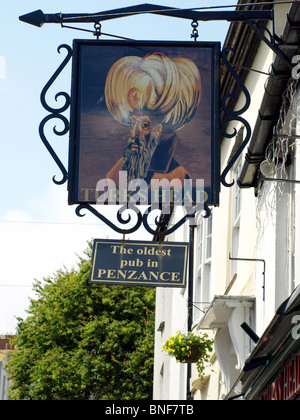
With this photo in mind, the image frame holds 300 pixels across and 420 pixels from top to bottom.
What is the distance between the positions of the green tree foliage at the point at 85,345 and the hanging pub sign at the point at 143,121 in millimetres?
27932

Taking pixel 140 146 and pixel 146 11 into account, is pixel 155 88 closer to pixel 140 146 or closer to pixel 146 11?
pixel 140 146

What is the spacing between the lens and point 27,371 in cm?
3888

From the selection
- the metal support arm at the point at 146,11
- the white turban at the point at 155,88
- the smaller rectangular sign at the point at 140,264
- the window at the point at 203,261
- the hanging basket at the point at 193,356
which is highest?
the window at the point at 203,261

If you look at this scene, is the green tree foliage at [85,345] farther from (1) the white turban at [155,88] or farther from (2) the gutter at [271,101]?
(1) the white turban at [155,88]

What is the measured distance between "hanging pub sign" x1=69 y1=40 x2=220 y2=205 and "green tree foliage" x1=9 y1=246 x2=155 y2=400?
91.6ft

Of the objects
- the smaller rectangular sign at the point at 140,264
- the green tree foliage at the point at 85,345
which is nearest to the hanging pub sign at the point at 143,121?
the smaller rectangular sign at the point at 140,264

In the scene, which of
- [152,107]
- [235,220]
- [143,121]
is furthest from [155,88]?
[235,220]

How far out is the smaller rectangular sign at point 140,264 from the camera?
7.93 meters

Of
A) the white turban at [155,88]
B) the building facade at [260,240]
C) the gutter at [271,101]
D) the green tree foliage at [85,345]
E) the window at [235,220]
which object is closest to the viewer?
the building facade at [260,240]

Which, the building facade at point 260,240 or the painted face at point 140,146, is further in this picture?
the painted face at point 140,146

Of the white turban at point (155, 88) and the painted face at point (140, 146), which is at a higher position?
the white turban at point (155, 88)

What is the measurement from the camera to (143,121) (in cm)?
829

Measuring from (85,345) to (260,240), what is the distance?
2649cm

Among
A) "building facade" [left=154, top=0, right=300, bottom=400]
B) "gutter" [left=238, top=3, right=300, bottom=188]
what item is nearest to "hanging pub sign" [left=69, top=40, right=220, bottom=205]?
"building facade" [left=154, top=0, right=300, bottom=400]
